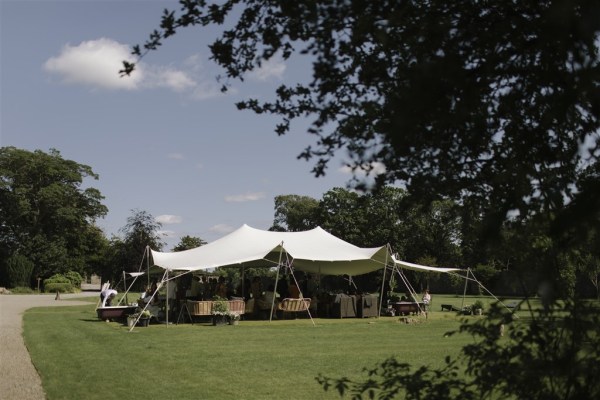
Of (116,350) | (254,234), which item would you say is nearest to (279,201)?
(254,234)

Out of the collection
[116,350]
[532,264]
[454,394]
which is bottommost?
[116,350]

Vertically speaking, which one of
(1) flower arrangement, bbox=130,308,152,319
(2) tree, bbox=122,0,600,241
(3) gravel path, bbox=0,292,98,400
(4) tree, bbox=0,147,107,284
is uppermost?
(4) tree, bbox=0,147,107,284

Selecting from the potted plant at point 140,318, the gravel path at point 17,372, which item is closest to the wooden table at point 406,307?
the potted plant at point 140,318

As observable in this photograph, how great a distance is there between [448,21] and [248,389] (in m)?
6.03

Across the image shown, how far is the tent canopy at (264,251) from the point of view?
64.1 ft

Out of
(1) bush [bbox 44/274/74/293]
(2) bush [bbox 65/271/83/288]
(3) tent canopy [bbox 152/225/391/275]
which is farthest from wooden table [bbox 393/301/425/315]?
(2) bush [bbox 65/271/83/288]

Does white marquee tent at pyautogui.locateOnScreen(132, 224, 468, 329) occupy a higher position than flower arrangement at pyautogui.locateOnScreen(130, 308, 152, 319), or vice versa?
white marquee tent at pyautogui.locateOnScreen(132, 224, 468, 329)

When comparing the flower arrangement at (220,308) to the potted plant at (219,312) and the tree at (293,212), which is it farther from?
the tree at (293,212)

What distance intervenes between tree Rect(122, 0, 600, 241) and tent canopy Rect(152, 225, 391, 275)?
627 inches

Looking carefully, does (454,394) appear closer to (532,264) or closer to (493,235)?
(532,264)

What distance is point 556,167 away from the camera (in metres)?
2.75

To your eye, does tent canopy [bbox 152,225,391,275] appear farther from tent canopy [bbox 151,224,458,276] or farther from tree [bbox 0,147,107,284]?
tree [bbox 0,147,107,284]

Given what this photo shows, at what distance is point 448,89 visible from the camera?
2029 millimetres

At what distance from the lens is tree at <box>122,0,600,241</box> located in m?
2.05
